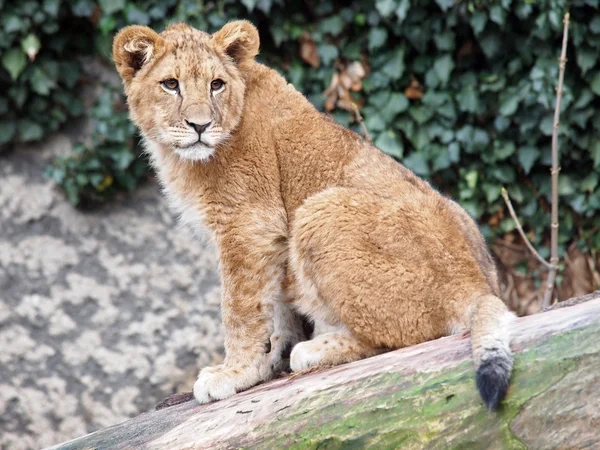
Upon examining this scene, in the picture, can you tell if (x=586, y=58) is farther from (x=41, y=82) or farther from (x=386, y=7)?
(x=41, y=82)

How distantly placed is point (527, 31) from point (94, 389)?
21.5 feet

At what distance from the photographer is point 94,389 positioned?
9969 mm

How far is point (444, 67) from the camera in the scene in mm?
9656

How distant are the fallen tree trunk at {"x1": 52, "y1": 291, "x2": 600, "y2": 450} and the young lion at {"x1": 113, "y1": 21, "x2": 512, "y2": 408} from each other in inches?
15.1

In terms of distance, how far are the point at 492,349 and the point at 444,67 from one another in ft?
18.4

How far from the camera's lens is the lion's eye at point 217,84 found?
253 inches

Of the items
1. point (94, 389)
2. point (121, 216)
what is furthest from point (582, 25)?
point (94, 389)

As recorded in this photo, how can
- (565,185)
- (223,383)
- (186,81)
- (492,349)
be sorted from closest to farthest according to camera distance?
(492,349), (223,383), (186,81), (565,185)

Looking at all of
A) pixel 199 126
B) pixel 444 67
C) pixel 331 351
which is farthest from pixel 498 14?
pixel 331 351

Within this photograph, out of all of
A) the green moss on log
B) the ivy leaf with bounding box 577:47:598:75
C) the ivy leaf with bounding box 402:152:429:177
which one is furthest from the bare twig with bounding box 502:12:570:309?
the green moss on log

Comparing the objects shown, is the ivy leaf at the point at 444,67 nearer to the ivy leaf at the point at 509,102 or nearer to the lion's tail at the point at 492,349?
the ivy leaf at the point at 509,102

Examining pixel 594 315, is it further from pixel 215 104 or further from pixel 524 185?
pixel 524 185

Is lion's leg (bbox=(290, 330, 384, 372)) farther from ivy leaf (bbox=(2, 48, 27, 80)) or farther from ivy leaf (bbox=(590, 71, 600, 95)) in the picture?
ivy leaf (bbox=(2, 48, 27, 80))

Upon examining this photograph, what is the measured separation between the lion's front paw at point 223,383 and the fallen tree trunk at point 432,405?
0.40m
